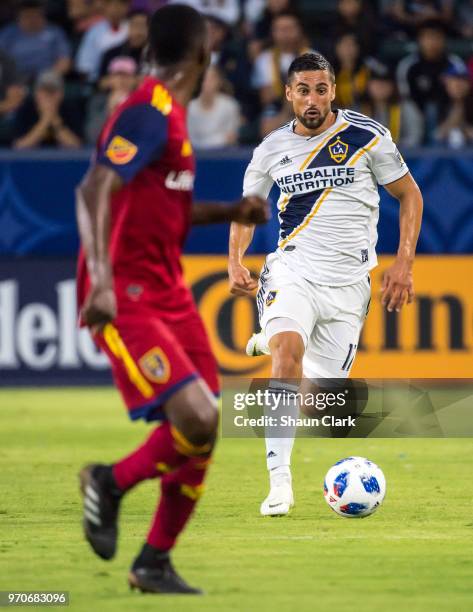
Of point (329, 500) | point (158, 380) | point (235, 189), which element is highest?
point (158, 380)

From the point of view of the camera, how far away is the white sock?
7.82 meters

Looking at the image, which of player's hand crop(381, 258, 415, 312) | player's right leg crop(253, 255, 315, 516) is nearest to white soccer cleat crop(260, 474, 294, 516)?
player's right leg crop(253, 255, 315, 516)

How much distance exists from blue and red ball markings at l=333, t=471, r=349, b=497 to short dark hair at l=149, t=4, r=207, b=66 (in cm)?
266

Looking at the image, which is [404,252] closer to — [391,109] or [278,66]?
[391,109]

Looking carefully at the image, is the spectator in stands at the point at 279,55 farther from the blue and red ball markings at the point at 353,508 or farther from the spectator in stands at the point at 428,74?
the blue and red ball markings at the point at 353,508

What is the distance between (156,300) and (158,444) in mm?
558

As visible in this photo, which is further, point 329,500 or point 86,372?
point 86,372

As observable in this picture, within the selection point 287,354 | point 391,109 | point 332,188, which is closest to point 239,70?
point 391,109

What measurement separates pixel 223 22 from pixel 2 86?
8.53 ft

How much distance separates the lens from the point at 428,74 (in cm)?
1566

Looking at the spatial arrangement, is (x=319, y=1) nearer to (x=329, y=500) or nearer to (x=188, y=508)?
(x=329, y=500)

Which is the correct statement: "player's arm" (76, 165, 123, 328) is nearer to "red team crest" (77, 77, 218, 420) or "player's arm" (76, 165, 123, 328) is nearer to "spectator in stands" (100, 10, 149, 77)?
"red team crest" (77, 77, 218, 420)

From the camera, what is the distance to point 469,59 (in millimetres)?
16516

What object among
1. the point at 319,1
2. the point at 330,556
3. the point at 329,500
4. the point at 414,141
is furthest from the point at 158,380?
the point at 319,1
